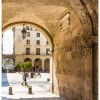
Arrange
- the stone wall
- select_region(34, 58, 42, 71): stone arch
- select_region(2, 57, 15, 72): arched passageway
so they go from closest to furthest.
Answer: the stone wall
select_region(2, 57, 15, 72): arched passageway
select_region(34, 58, 42, 71): stone arch

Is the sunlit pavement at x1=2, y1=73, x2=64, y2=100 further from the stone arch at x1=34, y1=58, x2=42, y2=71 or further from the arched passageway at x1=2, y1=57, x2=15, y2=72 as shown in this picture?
the stone arch at x1=34, y1=58, x2=42, y2=71

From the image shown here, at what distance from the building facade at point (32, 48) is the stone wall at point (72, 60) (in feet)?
149

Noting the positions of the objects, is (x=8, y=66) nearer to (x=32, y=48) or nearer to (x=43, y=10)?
(x=32, y=48)

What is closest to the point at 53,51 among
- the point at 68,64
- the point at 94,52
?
the point at 68,64

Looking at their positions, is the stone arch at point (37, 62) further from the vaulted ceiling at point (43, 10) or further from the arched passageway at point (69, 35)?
the vaulted ceiling at point (43, 10)

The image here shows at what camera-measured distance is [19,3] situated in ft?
39.0

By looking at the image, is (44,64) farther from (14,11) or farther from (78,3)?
(78,3)

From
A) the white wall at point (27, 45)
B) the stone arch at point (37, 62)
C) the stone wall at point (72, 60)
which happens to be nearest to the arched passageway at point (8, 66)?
the white wall at point (27, 45)

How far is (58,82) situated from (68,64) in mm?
2715

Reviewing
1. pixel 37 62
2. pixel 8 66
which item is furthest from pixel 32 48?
pixel 8 66

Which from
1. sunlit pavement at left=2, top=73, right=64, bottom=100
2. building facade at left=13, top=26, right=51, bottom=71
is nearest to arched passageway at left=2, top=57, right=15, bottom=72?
building facade at left=13, top=26, right=51, bottom=71

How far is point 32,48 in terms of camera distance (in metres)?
62.5

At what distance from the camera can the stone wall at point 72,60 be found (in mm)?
9852

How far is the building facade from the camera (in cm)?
6125
